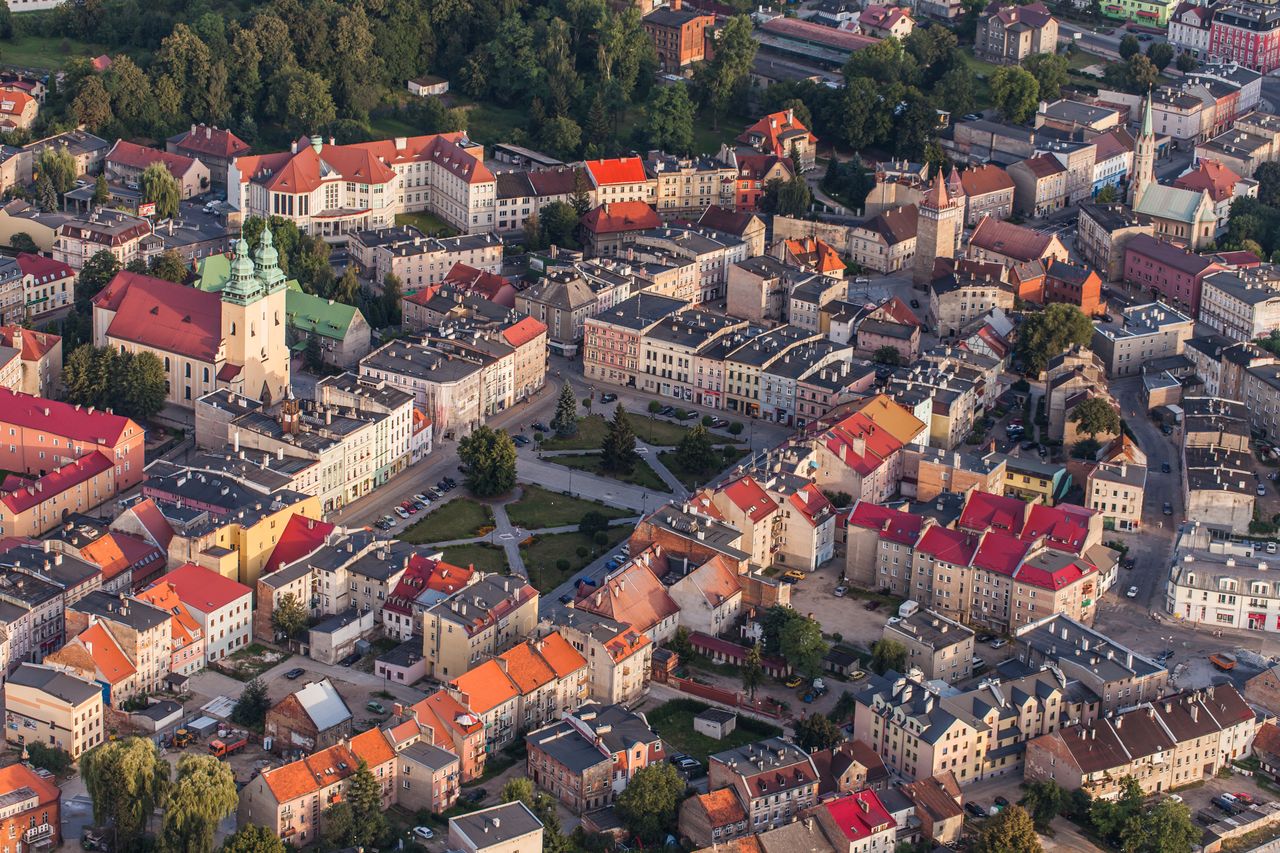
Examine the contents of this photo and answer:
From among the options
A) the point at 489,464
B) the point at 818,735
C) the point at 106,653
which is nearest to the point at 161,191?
the point at 489,464

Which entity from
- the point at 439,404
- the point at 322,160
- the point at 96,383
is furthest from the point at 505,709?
the point at 322,160

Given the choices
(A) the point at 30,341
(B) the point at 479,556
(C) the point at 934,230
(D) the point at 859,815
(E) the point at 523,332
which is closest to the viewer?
(D) the point at 859,815

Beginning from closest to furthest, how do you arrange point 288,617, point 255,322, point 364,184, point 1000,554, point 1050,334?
1. point 288,617
2. point 1000,554
3. point 255,322
4. point 1050,334
5. point 364,184

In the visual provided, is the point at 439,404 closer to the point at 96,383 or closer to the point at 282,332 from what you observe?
the point at 282,332

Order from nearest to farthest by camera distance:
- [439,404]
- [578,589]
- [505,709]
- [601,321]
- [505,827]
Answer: [505,827] → [505,709] → [578,589] → [439,404] → [601,321]

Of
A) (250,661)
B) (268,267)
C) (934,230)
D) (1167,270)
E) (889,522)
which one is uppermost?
(268,267)

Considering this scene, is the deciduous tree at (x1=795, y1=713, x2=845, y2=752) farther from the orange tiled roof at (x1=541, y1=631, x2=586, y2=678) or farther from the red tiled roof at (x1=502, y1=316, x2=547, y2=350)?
the red tiled roof at (x1=502, y1=316, x2=547, y2=350)

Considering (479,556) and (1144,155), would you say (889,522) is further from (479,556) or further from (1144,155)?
(1144,155)

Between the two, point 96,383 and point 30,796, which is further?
point 96,383
